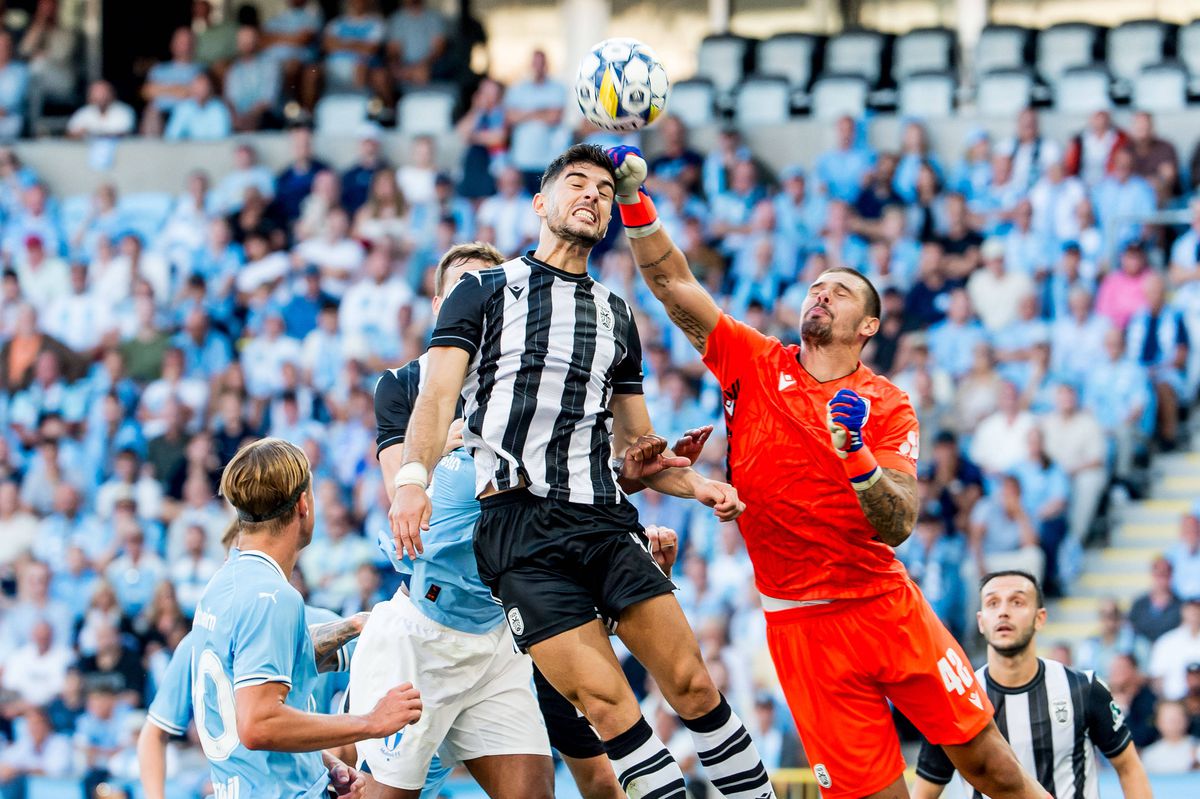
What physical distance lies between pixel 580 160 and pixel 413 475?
4.39ft

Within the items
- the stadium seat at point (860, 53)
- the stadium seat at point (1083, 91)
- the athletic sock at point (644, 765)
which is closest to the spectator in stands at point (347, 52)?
the stadium seat at point (860, 53)

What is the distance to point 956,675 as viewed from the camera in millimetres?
6859

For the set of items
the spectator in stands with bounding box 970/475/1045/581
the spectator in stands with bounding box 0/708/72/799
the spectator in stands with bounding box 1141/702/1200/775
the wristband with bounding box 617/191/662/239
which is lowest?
the spectator in stands with bounding box 0/708/72/799

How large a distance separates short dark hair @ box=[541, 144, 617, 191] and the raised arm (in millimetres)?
162

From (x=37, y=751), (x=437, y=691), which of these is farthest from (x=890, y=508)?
(x=37, y=751)

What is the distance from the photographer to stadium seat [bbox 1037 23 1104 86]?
1702 cm

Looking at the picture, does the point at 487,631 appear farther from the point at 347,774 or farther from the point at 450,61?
the point at 450,61

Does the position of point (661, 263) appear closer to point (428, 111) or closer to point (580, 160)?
point (580, 160)

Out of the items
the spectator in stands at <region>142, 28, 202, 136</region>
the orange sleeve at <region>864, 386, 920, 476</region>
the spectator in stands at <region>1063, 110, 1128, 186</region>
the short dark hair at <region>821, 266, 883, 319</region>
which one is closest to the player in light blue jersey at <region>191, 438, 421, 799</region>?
the orange sleeve at <region>864, 386, 920, 476</region>

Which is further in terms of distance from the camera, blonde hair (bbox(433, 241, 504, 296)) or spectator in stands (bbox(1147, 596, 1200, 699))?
spectator in stands (bbox(1147, 596, 1200, 699))

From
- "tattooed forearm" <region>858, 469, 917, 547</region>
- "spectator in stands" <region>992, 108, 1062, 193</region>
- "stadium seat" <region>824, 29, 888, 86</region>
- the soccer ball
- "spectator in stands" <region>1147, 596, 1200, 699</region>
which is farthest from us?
"stadium seat" <region>824, 29, 888, 86</region>

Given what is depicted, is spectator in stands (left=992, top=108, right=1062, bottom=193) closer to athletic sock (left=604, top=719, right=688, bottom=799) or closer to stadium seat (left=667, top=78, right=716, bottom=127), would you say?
stadium seat (left=667, top=78, right=716, bottom=127)

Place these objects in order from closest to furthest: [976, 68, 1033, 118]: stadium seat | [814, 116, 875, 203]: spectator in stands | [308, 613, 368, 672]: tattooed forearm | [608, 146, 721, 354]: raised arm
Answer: [308, 613, 368, 672]: tattooed forearm → [608, 146, 721, 354]: raised arm → [814, 116, 875, 203]: spectator in stands → [976, 68, 1033, 118]: stadium seat

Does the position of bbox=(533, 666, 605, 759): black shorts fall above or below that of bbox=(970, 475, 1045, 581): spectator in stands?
above
